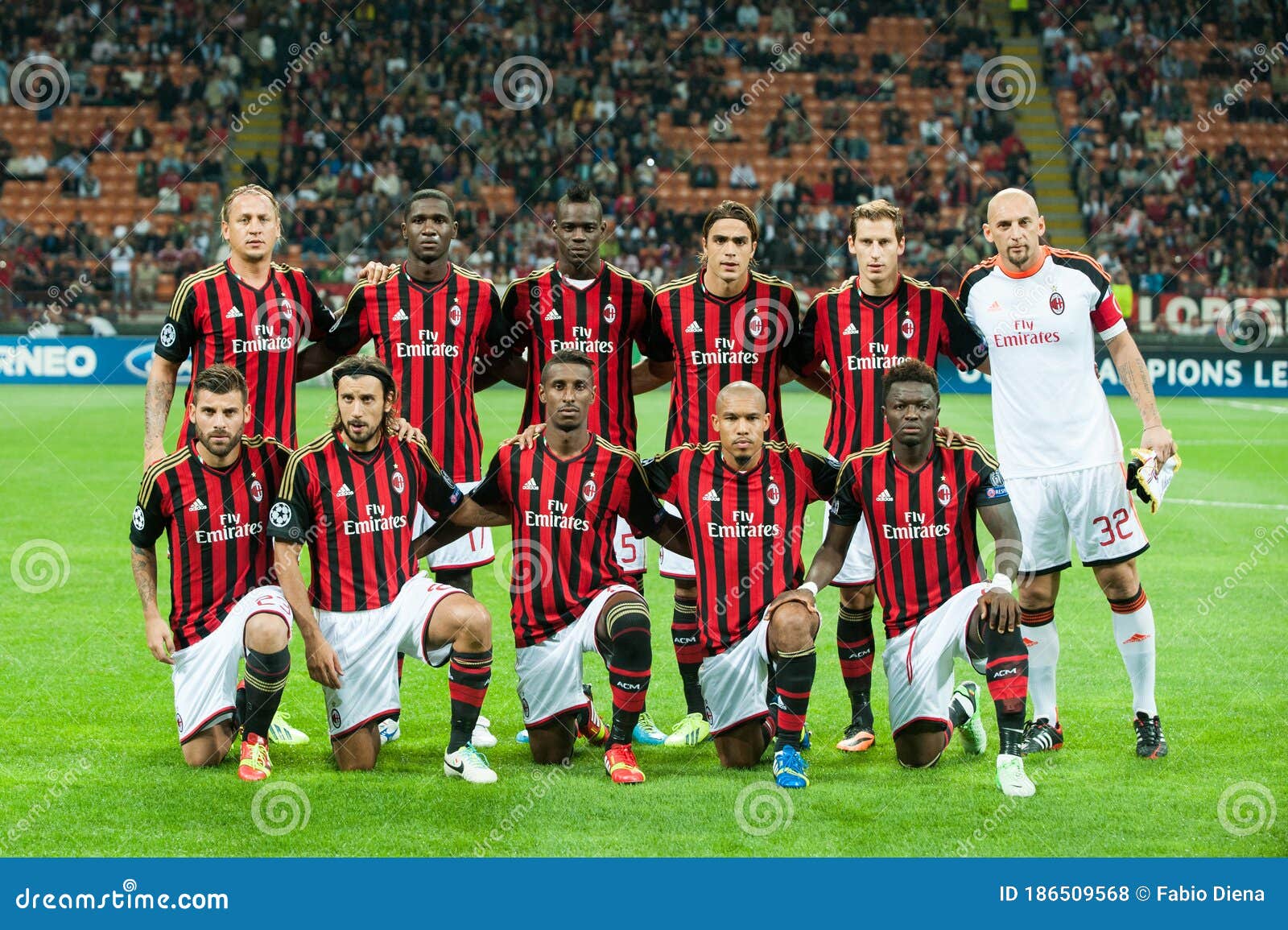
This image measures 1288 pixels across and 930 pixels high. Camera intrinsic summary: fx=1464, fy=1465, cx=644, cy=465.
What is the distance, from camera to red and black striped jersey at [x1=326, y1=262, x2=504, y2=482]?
6254 mm

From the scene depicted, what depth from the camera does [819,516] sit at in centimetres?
1246

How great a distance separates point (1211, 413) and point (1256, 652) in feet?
43.8

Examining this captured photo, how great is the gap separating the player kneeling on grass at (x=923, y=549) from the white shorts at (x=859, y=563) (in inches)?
13.7

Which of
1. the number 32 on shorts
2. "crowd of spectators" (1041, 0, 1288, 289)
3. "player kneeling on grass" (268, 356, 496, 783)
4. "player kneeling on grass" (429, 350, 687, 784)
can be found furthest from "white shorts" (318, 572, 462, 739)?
"crowd of spectators" (1041, 0, 1288, 289)

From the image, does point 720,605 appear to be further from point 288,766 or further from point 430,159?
point 430,159

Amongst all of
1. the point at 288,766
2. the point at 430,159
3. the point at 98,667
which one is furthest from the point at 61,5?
the point at 288,766

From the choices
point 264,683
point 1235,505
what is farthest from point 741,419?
point 1235,505

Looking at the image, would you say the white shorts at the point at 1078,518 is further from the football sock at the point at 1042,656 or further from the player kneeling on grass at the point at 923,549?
the player kneeling on grass at the point at 923,549

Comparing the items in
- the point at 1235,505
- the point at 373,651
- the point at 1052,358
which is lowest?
the point at 373,651

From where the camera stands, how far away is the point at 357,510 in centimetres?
563

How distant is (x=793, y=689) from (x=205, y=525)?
91.9 inches

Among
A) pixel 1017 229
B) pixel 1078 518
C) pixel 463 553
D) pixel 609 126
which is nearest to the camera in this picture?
pixel 1017 229

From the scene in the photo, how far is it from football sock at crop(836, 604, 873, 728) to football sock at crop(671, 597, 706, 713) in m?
0.60

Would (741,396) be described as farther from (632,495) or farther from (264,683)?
(264,683)
